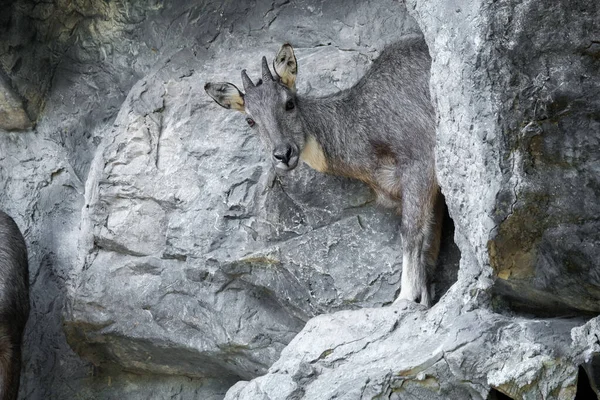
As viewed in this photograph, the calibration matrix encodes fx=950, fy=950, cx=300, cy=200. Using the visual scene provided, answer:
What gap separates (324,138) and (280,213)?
2.54ft

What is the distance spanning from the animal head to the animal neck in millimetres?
69

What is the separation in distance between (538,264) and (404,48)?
9.06ft

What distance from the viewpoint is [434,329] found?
5.53 metres

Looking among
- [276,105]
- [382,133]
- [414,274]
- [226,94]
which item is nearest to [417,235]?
[414,274]

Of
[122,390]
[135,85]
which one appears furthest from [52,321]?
[135,85]

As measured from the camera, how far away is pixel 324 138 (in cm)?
716

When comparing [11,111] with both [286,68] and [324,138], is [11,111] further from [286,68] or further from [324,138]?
[324,138]

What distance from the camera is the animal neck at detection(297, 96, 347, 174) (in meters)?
7.15

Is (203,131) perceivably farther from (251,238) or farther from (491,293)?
(491,293)

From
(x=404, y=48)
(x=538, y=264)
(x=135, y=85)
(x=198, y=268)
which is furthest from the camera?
(x=135, y=85)

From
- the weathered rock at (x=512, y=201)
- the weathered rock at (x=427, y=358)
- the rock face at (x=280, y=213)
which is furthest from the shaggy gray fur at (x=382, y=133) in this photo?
the weathered rock at (x=512, y=201)

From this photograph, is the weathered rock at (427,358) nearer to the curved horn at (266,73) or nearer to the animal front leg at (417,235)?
the animal front leg at (417,235)

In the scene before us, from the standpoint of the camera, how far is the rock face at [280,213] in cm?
Answer: 485

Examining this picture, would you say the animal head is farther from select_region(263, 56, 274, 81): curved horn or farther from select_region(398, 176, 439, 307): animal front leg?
select_region(398, 176, 439, 307): animal front leg
